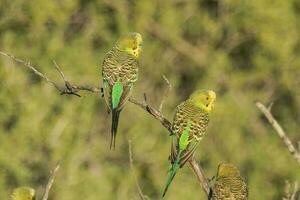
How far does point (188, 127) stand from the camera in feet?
22.5

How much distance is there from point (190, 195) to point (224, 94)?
→ 2359mm

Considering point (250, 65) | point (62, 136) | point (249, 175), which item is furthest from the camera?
point (250, 65)

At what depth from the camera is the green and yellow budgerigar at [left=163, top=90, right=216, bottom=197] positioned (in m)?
6.66

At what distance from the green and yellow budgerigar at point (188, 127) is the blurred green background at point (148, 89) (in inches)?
292

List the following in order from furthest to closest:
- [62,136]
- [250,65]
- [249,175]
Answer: [250,65] → [249,175] → [62,136]

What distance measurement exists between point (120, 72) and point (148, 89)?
956 centimetres

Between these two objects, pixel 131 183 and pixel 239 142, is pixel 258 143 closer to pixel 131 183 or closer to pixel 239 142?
pixel 239 142

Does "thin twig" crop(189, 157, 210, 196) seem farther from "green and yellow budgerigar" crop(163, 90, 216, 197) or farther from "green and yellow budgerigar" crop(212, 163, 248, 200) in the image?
"green and yellow budgerigar" crop(163, 90, 216, 197)

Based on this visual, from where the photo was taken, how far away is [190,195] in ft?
49.8

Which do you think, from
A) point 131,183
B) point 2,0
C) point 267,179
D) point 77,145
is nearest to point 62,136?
point 77,145

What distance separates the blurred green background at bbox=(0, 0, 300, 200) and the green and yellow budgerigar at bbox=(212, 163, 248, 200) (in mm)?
8080

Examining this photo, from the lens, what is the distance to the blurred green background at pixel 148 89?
586 inches

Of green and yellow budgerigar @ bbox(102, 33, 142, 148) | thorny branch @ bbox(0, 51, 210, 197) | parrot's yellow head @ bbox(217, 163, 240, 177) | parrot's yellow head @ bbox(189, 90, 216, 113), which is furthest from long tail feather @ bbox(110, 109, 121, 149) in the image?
parrot's yellow head @ bbox(217, 163, 240, 177)

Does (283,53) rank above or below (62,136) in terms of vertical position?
above
